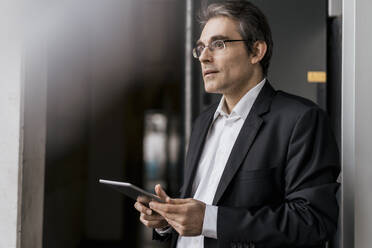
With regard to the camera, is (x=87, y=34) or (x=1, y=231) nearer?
(x=1, y=231)

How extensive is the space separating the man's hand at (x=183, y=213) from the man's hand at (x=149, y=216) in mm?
131

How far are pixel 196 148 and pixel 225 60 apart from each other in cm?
37

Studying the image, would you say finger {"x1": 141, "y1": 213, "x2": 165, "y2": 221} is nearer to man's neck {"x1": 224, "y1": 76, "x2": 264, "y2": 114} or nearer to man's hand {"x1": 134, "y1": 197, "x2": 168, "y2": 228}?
man's hand {"x1": 134, "y1": 197, "x2": 168, "y2": 228}

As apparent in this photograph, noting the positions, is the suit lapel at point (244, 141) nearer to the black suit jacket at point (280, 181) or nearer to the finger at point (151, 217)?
the black suit jacket at point (280, 181)

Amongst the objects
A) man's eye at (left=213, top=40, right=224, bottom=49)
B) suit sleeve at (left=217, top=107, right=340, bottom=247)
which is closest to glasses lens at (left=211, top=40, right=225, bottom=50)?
man's eye at (left=213, top=40, right=224, bottom=49)

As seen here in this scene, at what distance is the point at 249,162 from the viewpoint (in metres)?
1.19

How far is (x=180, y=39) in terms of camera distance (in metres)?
4.61

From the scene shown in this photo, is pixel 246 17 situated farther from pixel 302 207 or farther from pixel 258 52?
pixel 302 207

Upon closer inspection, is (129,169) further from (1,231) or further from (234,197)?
(234,197)

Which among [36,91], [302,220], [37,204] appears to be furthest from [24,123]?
[302,220]

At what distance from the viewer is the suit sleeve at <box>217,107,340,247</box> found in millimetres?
1066

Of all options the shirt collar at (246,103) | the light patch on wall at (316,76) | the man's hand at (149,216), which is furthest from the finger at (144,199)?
the light patch on wall at (316,76)

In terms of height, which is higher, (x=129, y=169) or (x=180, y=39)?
(x=180, y=39)

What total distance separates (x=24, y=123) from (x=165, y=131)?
260 cm
